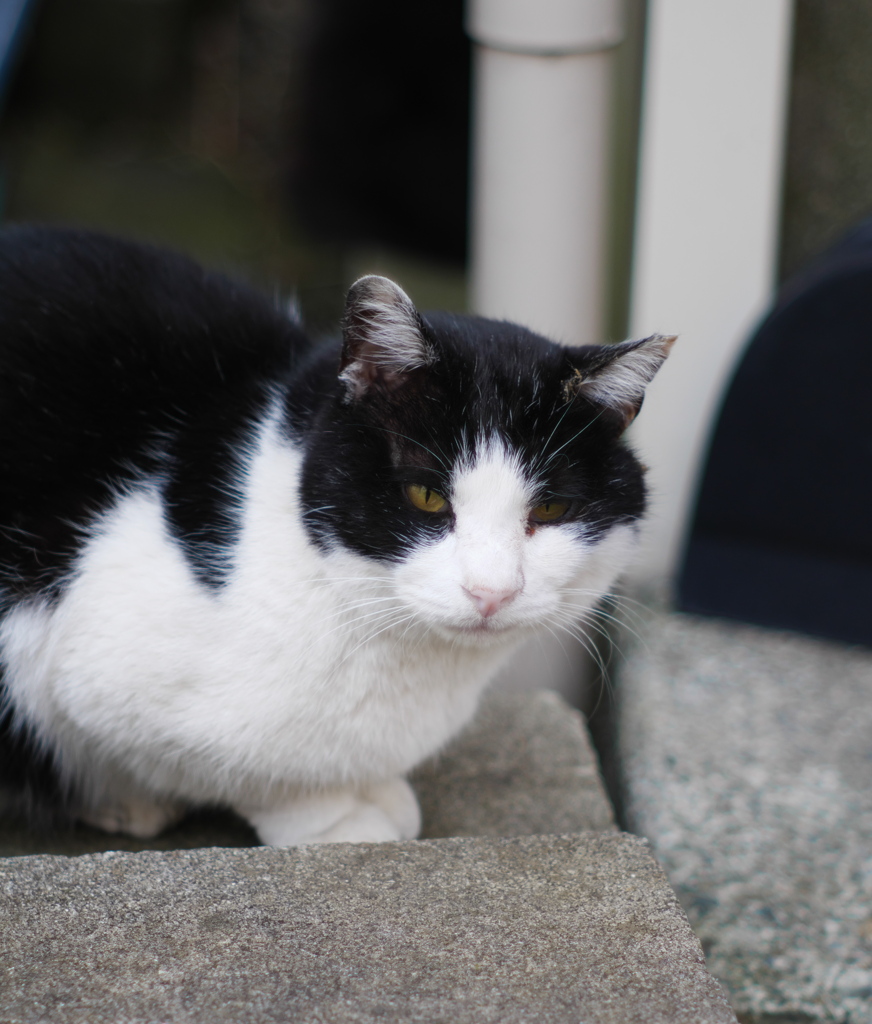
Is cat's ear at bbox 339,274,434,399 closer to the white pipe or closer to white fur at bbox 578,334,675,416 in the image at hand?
white fur at bbox 578,334,675,416

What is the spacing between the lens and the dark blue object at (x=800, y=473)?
6.88ft

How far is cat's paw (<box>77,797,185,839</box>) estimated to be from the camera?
1445mm

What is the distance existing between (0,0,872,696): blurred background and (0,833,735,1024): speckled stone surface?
0.53m

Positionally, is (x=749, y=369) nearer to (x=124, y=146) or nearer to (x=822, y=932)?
(x=822, y=932)

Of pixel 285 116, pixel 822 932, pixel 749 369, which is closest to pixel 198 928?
pixel 822 932

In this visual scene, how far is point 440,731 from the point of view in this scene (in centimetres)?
133

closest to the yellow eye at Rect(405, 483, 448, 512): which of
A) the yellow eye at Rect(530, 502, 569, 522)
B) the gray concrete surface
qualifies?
the yellow eye at Rect(530, 502, 569, 522)

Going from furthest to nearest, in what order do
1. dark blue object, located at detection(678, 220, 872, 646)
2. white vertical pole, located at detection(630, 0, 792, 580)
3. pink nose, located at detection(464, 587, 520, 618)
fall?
white vertical pole, located at detection(630, 0, 792, 580) → dark blue object, located at detection(678, 220, 872, 646) → pink nose, located at detection(464, 587, 520, 618)

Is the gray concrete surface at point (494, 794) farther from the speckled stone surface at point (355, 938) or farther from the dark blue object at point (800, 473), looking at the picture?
Result: the dark blue object at point (800, 473)

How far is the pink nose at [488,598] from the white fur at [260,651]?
0.07 m

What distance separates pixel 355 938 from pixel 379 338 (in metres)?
0.61

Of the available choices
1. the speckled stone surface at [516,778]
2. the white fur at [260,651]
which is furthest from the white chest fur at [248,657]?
the speckled stone surface at [516,778]

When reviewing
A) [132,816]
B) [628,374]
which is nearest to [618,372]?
[628,374]

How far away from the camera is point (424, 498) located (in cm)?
116
